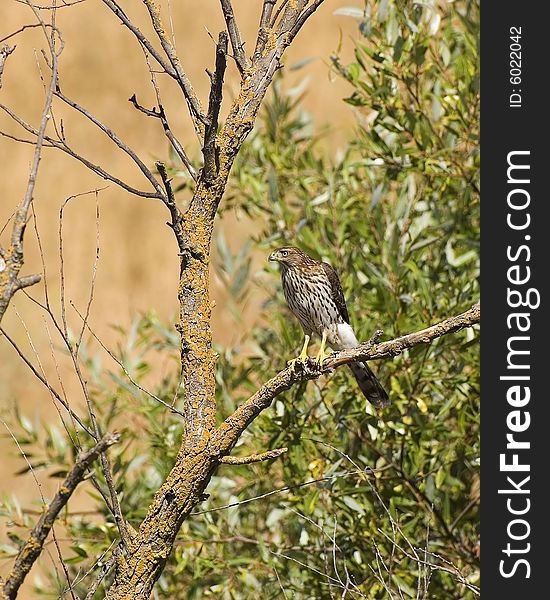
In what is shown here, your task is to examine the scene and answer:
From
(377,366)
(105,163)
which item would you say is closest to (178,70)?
(377,366)

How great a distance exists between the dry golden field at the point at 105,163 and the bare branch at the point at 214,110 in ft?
19.1

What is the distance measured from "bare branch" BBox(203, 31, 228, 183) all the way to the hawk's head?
193 cm

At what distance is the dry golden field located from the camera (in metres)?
9.05

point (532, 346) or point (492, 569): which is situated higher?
point (532, 346)

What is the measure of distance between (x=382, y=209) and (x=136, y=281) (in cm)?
566

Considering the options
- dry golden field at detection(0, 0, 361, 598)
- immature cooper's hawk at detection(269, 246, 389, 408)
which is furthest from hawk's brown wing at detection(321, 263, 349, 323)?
dry golden field at detection(0, 0, 361, 598)

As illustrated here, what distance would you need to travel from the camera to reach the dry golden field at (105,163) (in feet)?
29.7

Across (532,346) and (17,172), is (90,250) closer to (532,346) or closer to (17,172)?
(17,172)

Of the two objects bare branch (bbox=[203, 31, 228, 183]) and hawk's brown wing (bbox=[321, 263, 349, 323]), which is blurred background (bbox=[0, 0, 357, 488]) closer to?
hawk's brown wing (bbox=[321, 263, 349, 323])

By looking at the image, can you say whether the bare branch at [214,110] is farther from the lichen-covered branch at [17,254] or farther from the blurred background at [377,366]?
the blurred background at [377,366]

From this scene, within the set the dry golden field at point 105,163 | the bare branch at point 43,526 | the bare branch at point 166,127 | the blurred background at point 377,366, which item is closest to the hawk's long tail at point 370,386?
the blurred background at point 377,366

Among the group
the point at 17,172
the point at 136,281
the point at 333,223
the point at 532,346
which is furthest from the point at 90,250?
the point at 532,346

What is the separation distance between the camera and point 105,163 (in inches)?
400

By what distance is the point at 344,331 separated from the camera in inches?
164
